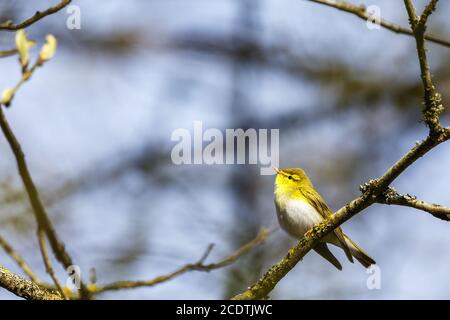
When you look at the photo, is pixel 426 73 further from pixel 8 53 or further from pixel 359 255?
pixel 359 255

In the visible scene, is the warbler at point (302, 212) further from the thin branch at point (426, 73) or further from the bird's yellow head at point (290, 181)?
the thin branch at point (426, 73)

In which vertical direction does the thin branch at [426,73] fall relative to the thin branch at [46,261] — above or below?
above

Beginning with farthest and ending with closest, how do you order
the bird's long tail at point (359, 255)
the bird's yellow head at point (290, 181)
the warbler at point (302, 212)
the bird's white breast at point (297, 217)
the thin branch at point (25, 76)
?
1. the bird's yellow head at point (290, 181)
2. the bird's white breast at point (297, 217)
3. the bird's long tail at point (359, 255)
4. the warbler at point (302, 212)
5. the thin branch at point (25, 76)

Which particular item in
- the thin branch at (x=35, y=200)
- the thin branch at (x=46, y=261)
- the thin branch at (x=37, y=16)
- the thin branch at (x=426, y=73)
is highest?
the thin branch at (x=37, y=16)

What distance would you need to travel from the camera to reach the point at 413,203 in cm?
267

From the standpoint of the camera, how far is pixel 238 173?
7184 millimetres

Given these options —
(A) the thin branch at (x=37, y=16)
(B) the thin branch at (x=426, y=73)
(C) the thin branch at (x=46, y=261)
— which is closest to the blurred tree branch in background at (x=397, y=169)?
(B) the thin branch at (x=426, y=73)

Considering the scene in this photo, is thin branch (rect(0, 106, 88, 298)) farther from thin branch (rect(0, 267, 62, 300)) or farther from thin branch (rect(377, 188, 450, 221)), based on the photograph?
thin branch (rect(377, 188, 450, 221))

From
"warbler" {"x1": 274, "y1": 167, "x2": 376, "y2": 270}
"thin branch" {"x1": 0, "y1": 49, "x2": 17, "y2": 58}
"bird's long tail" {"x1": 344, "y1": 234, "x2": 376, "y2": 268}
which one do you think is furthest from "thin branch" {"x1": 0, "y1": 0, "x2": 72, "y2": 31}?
"bird's long tail" {"x1": 344, "y1": 234, "x2": 376, "y2": 268}

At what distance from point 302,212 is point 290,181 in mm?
456

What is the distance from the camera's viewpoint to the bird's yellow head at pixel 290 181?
5133mm

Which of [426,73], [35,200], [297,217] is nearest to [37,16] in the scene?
[35,200]

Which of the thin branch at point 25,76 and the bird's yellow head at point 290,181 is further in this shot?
the bird's yellow head at point 290,181
